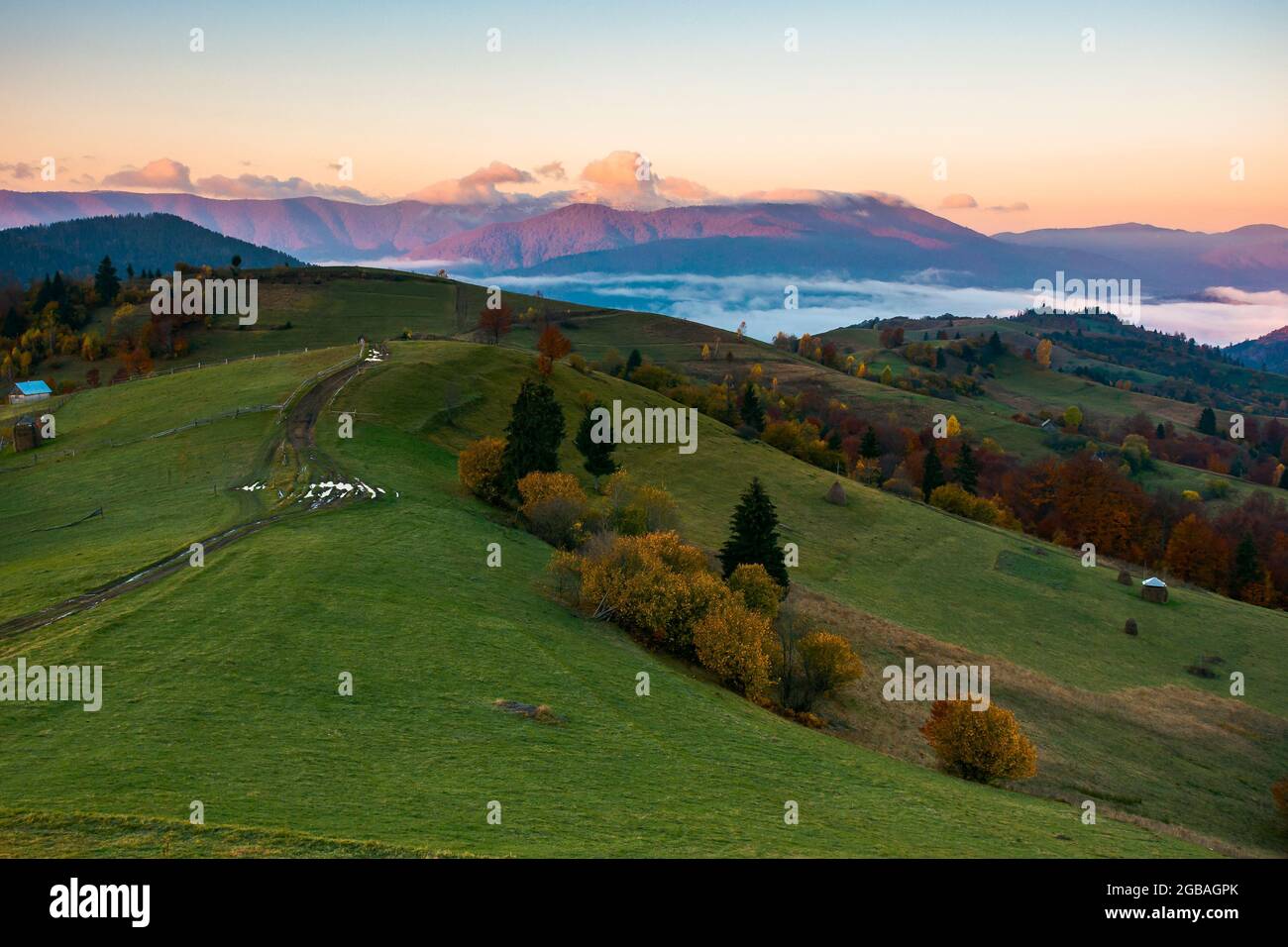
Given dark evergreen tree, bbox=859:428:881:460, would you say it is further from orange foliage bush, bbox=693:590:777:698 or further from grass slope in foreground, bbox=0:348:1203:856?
grass slope in foreground, bbox=0:348:1203:856

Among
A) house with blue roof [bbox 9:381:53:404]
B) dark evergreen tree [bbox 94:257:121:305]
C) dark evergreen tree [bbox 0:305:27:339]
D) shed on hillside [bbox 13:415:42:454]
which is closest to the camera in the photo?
shed on hillside [bbox 13:415:42:454]

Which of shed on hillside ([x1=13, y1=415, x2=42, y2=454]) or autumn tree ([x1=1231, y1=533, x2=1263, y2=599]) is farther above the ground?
shed on hillside ([x1=13, y1=415, x2=42, y2=454])

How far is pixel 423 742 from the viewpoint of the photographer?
29234 mm

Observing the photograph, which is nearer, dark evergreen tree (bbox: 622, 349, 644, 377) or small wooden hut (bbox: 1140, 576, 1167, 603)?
small wooden hut (bbox: 1140, 576, 1167, 603)

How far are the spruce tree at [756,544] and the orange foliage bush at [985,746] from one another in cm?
2226

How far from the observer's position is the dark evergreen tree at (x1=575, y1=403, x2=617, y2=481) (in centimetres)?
8950

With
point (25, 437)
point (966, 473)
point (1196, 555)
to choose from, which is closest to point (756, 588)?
point (25, 437)

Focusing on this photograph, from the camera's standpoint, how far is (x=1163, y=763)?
177 feet

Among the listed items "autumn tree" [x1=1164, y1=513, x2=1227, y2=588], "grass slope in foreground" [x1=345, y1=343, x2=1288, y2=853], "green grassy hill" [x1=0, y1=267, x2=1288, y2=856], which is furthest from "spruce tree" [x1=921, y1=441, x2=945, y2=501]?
"autumn tree" [x1=1164, y1=513, x2=1227, y2=588]

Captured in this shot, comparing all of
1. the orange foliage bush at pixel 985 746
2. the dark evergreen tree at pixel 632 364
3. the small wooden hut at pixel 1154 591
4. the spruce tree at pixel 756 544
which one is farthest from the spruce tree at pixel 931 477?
the orange foliage bush at pixel 985 746

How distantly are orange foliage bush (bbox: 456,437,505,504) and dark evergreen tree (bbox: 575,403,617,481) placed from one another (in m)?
18.2

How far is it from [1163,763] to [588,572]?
38561 mm
